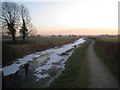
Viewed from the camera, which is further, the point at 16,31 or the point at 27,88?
the point at 16,31

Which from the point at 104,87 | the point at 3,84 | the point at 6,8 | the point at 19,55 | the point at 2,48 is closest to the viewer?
the point at 104,87

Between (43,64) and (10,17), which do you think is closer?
(43,64)

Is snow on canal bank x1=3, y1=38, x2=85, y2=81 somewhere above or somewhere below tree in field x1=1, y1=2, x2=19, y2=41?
below

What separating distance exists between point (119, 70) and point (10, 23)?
120 feet

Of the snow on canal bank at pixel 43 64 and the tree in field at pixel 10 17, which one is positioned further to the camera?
the tree in field at pixel 10 17

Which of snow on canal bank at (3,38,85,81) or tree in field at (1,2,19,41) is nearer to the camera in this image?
snow on canal bank at (3,38,85,81)

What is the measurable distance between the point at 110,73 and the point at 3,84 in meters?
9.20

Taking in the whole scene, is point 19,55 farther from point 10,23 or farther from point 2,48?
point 10,23

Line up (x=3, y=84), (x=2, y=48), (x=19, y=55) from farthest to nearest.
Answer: (x=19, y=55), (x=2, y=48), (x=3, y=84)

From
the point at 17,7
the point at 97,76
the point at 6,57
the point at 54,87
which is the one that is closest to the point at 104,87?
the point at 97,76

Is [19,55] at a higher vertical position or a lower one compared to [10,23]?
lower

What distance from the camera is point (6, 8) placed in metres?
40.6

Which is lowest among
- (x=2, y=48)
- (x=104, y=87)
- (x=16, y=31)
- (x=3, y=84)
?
(x=3, y=84)

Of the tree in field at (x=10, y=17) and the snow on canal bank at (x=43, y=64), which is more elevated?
the tree in field at (x=10, y=17)
